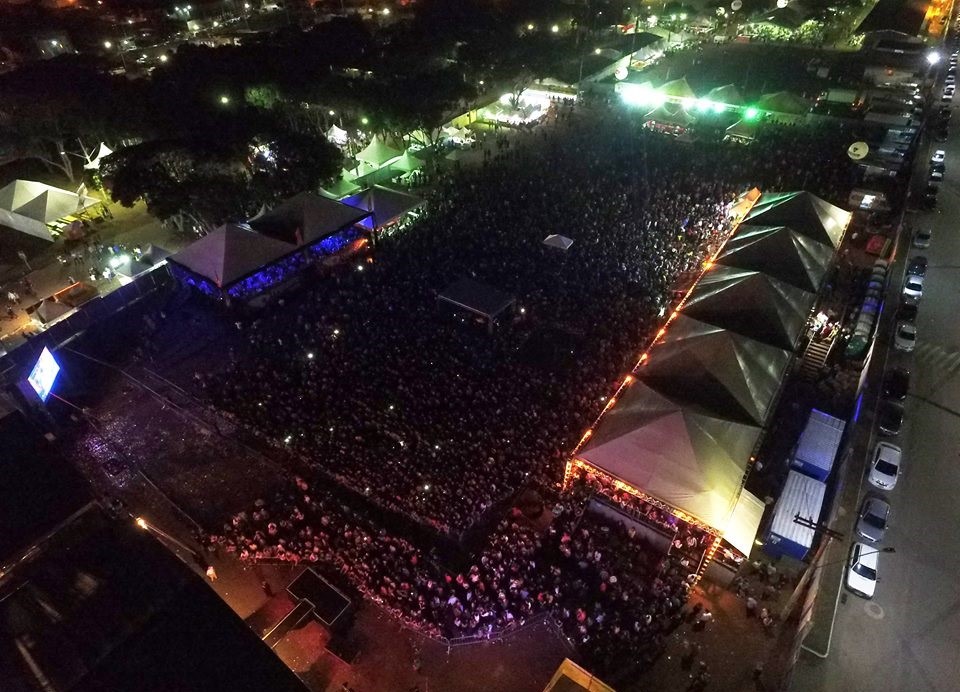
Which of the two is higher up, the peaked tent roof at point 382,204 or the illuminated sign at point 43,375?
the peaked tent roof at point 382,204

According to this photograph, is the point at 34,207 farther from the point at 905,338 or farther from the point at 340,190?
the point at 905,338

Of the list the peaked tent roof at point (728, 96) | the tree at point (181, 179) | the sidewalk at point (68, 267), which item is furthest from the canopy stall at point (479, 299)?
the peaked tent roof at point (728, 96)

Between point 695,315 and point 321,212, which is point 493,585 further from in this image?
point 321,212

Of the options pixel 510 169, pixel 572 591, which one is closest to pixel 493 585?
pixel 572 591

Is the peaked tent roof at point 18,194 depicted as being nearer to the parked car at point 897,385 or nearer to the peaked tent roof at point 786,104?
the parked car at point 897,385

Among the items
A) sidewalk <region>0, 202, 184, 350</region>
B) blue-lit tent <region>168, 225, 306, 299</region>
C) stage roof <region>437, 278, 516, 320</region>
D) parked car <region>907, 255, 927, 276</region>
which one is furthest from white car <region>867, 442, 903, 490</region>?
sidewalk <region>0, 202, 184, 350</region>
